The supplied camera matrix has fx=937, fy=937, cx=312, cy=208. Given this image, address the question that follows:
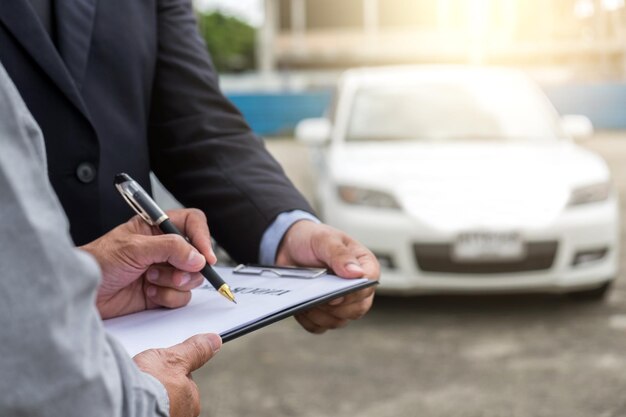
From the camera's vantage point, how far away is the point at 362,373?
3994mm

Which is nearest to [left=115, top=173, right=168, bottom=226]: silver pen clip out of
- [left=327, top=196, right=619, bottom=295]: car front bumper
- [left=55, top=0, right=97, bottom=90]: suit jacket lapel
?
[left=55, top=0, right=97, bottom=90]: suit jacket lapel

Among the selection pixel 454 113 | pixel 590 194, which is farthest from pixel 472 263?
pixel 454 113

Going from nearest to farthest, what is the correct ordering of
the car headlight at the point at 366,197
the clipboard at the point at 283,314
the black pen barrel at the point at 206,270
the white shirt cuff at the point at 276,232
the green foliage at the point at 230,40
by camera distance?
the clipboard at the point at 283,314 < the black pen barrel at the point at 206,270 < the white shirt cuff at the point at 276,232 < the car headlight at the point at 366,197 < the green foliage at the point at 230,40

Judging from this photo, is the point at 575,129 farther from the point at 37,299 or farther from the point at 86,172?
the point at 37,299

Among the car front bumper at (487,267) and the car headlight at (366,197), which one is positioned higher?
the car headlight at (366,197)

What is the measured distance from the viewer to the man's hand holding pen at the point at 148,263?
112cm

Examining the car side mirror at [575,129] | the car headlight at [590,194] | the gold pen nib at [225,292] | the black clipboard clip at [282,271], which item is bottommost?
the car headlight at [590,194]

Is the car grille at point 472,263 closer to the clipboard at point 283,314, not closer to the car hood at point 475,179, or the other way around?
the car hood at point 475,179

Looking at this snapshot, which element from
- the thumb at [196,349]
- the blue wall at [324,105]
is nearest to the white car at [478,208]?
the thumb at [196,349]

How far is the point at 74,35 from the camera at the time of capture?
1.33 metres

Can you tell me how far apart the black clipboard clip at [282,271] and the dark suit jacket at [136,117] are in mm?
104

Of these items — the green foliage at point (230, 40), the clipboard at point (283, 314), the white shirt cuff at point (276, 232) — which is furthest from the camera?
the green foliage at point (230, 40)

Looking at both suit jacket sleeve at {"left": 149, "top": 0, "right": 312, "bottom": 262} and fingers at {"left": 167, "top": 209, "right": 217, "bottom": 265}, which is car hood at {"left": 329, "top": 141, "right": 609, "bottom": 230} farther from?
fingers at {"left": 167, "top": 209, "right": 217, "bottom": 265}

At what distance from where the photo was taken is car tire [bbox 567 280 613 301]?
5266mm
